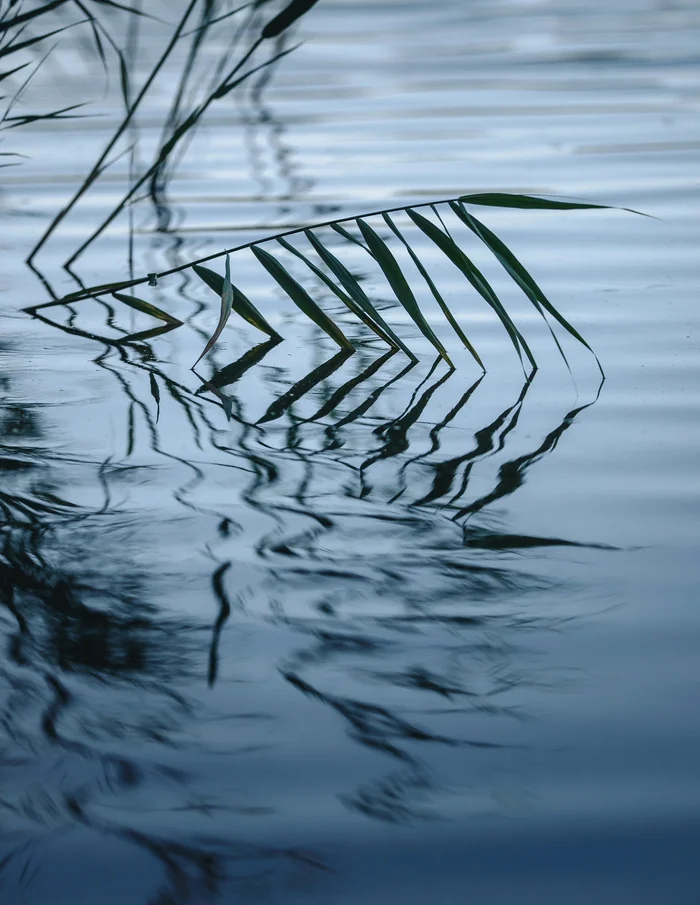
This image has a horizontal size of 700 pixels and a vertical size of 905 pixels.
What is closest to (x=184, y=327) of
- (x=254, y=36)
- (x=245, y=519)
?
(x=245, y=519)

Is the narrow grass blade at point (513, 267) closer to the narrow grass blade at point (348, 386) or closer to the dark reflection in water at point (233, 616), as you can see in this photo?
the dark reflection in water at point (233, 616)

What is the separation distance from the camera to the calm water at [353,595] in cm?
87

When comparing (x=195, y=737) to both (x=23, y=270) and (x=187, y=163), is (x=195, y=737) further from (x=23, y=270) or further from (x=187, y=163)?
(x=187, y=163)

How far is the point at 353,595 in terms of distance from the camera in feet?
3.81

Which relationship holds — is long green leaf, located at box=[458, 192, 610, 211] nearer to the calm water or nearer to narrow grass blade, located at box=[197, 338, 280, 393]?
the calm water

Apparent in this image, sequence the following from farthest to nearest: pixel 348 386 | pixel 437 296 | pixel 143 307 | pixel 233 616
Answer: pixel 143 307, pixel 348 386, pixel 437 296, pixel 233 616

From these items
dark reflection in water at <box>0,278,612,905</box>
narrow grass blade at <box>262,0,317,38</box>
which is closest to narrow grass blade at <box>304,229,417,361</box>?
dark reflection in water at <box>0,278,612,905</box>

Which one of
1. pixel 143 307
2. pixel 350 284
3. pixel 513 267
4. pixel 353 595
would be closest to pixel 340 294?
pixel 350 284

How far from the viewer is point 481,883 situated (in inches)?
32.7

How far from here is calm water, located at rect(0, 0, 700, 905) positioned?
0.87 meters

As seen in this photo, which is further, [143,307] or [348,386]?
[143,307]

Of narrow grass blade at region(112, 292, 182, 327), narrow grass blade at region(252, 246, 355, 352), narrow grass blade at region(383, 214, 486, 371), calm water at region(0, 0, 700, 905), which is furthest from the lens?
narrow grass blade at region(112, 292, 182, 327)

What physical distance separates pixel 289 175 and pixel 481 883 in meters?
2.25

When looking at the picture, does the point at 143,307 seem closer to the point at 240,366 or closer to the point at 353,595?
the point at 240,366
